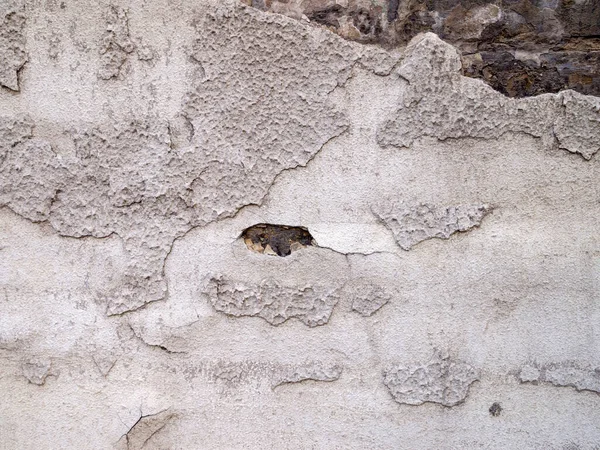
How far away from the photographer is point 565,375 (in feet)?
5.39

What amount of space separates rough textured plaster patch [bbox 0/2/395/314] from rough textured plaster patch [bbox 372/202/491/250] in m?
0.26

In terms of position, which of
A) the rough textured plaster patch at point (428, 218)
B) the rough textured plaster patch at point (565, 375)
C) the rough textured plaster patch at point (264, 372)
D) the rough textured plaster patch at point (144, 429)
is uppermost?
the rough textured plaster patch at point (428, 218)

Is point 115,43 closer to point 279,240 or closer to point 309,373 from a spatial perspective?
point 279,240

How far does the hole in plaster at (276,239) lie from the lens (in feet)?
5.31

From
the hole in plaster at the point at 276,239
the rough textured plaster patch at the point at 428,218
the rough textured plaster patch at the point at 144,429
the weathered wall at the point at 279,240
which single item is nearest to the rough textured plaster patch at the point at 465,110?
the weathered wall at the point at 279,240

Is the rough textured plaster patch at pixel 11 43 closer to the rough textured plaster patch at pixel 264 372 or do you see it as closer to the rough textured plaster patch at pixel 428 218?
the rough textured plaster patch at pixel 264 372

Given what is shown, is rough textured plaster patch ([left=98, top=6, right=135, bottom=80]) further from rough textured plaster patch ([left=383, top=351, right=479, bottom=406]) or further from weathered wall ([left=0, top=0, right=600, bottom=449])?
rough textured plaster patch ([left=383, top=351, right=479, bottom=406])

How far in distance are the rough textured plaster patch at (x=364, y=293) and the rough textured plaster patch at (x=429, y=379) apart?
19 centimetres

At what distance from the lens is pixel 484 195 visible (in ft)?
5.25

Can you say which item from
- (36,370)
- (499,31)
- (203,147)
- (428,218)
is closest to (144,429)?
(36,370)

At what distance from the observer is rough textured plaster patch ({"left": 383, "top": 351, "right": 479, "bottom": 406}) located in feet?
5.35

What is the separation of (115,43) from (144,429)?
1027 millimetres

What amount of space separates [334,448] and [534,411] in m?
0.56

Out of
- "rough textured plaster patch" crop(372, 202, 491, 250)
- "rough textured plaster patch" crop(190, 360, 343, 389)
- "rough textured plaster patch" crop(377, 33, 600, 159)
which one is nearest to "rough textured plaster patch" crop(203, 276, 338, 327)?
"rough textured plaster patch" crop(190, 360, 343, 389)
